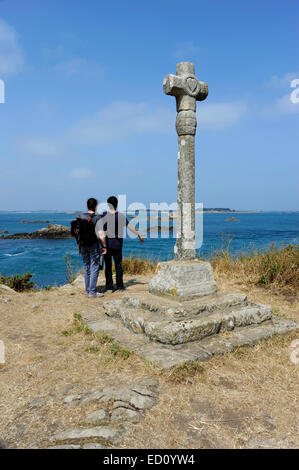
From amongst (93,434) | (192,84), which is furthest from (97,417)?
(192,84)

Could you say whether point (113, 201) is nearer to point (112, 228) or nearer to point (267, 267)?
point (112, 228)

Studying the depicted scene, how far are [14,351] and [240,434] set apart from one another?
122 inches

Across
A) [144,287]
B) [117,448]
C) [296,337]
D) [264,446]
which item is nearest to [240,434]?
[264,446]

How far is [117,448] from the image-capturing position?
2.42 meters

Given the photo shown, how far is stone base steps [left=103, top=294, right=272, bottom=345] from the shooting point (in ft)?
13.7

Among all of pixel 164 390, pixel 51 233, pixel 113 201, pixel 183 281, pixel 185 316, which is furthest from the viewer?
pixel 51 233

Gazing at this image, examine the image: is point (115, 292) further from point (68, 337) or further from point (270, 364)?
point (270, 364)

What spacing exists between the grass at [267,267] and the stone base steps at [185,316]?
2795mm

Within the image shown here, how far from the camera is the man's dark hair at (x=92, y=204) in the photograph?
6.55m

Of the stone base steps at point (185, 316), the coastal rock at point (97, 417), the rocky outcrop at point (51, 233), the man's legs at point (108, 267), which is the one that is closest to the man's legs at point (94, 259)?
the man's legs at point (108, 267)

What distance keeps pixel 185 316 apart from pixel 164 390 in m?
1.41

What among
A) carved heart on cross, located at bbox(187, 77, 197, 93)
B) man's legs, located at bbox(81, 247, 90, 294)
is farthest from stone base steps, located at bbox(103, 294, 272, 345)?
carved heart on cross, located at bbox(187, 77, 197, 93)

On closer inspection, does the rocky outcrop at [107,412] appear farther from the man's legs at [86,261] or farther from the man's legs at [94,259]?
the man's legs at [86,261]

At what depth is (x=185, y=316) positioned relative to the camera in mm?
4508
